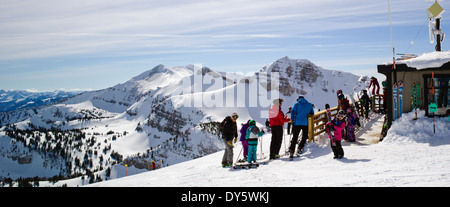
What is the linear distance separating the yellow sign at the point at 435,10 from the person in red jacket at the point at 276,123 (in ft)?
29.7

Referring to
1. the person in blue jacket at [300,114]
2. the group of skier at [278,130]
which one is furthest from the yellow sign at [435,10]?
the person in blue jacket at [300,114]

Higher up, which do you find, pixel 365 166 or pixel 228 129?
pixel 228 129

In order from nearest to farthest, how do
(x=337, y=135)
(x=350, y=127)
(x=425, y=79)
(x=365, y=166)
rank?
1. (x=365, y=166)
2. (x=337, y=135)
3. (x=425, y=79)
4. (x=350, y=127)

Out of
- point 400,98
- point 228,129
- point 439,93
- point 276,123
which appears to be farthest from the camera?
point 400,98

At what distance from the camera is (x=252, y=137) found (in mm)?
11445

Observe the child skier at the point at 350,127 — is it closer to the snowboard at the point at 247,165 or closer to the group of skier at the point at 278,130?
the group of skier at the point at 278,130

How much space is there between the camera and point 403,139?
1222 centimetres

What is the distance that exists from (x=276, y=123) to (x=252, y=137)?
4.54 feet

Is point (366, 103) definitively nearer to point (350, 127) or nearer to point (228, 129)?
point (350, 127)

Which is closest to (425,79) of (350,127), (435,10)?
(350,127)

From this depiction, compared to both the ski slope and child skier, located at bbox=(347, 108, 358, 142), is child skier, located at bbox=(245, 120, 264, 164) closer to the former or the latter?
the ski slope

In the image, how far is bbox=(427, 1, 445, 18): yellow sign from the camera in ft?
49.2
